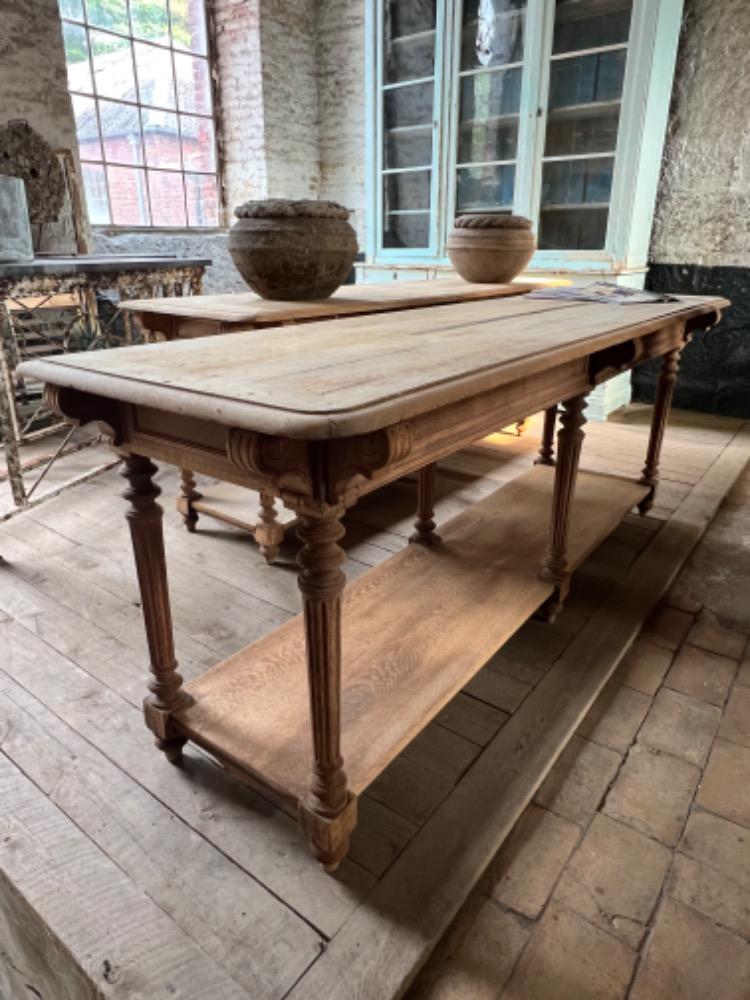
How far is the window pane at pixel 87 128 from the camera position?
14.2 ft

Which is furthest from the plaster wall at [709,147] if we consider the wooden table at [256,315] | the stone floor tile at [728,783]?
the stone floor tile at [728,783]

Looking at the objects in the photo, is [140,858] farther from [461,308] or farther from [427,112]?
[427,112]

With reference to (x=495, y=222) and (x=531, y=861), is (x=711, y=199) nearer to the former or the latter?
(x=495, y=222)

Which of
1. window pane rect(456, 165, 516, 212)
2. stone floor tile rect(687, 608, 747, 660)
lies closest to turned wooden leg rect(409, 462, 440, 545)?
stone floor tile rect(687, 608, 747, 660)

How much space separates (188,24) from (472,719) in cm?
545

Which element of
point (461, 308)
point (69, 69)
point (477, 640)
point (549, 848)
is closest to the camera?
point (549, 848)

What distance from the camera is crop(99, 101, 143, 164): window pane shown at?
14.7 feet

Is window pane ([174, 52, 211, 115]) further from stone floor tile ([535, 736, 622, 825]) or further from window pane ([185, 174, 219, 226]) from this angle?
stone floor tile ([535, 736, 622, 825])

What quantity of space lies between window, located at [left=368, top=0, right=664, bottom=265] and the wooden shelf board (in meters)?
2.36

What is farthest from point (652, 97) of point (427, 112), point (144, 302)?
point (144, 302)

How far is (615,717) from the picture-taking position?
144 cm

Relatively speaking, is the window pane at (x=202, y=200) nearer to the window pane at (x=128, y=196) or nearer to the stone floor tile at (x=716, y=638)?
the window pane at (x=128, y=196)

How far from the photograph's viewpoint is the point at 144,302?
2.03 m

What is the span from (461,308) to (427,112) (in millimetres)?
2775
